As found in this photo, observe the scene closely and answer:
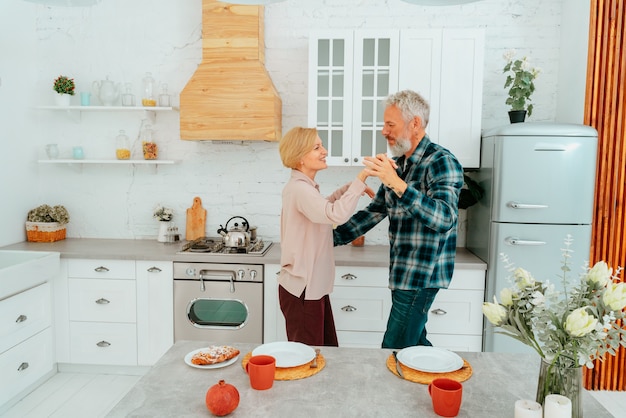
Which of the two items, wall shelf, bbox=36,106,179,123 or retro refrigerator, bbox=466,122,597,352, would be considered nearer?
retro refrigerator, bbox=466,122,597,352

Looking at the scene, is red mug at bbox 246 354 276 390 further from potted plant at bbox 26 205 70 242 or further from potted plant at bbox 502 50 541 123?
potted plant at bbox 26 205 70 242

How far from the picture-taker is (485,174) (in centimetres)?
344

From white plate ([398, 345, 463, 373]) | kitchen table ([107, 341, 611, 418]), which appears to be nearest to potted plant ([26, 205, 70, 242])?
kitchen table ([107, 341, 611, 418])

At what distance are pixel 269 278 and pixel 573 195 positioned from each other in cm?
206

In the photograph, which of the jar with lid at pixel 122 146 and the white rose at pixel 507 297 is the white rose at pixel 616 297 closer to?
the white rose at pixel 507 297

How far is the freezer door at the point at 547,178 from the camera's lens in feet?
10.3

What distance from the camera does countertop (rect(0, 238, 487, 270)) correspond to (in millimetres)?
3365

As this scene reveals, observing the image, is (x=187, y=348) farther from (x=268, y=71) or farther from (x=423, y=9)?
(x=423, y=9)

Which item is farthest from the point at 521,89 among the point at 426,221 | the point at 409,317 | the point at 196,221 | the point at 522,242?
the point at 196,221

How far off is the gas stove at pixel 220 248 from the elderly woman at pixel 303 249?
98 cm

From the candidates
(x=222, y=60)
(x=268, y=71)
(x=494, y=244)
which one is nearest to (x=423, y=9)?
(x=268, y=71)

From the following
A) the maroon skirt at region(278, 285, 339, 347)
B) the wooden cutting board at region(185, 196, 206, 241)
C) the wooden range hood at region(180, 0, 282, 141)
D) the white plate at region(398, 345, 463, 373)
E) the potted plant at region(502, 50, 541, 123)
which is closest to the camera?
the white plate at region(398, 345, 463, 373)

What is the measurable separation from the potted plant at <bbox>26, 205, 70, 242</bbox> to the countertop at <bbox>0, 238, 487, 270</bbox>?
7 centimetres

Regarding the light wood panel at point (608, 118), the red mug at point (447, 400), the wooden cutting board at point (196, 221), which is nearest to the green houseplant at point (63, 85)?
the wooden cutting board at point (196, 221)
